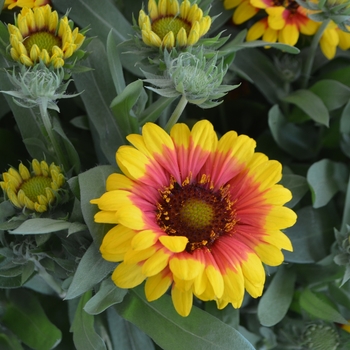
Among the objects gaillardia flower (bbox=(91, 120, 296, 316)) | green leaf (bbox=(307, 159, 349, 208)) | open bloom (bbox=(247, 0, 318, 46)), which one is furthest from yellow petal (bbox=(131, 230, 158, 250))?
open bloom (bbox=(247, 0, 318, 46))

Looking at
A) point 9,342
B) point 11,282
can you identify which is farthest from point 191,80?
point 9,342

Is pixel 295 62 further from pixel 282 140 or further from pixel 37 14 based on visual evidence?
pixel 37 14

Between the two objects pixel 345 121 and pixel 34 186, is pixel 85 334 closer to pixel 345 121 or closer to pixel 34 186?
pixel 34 186

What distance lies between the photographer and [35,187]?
0.63 meters

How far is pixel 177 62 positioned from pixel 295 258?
0.40m

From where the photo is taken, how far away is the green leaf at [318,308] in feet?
2.62

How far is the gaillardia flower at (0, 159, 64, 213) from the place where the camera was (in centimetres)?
62

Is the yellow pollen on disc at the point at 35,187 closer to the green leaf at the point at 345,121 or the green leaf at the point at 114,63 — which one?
the green leaf at the point at 114,63

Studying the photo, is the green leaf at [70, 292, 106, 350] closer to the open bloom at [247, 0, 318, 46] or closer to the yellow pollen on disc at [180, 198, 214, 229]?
the yellow pollen on disc at [180, 198, 214, 229]

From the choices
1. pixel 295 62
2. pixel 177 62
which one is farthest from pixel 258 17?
pixel 177 62

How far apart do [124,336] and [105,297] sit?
17 cm

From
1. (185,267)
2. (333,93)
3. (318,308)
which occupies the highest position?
(185,267)

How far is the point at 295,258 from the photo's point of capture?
0.82 m

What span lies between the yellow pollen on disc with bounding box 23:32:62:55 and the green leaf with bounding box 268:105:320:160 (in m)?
0.42
